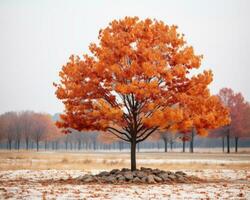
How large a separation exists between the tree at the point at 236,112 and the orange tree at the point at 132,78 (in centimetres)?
5016

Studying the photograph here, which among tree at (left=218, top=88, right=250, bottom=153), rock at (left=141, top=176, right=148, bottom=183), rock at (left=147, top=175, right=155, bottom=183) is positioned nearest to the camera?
rock at (left=147, top=175, right=155, bottom=183)

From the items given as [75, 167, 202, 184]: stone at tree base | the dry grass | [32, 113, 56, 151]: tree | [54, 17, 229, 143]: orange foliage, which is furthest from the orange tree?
[32, 113, 56, 151]: tree

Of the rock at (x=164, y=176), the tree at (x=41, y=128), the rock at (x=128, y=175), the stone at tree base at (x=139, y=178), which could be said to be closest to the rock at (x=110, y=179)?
the stone at tree base at (x=139, y=178)

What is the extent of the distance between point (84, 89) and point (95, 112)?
1.83 m

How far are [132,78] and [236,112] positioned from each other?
2093 inches

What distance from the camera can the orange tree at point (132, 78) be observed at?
22.6m

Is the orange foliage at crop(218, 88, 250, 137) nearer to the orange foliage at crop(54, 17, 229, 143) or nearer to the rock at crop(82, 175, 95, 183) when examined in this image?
the orange foliage at crop(54, 17, 229, 143)

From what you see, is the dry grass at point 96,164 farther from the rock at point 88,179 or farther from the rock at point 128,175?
the rock at point 128,175

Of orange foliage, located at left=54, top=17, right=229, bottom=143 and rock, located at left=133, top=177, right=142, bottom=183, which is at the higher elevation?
orange foliage, located at left=54, top=17, right=229, bottom=143

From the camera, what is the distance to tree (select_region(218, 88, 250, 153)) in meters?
71.9

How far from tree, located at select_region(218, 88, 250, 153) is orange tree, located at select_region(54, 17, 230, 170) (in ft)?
165

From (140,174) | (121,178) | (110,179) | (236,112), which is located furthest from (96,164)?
(236,112)

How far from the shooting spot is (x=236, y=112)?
72375 mm

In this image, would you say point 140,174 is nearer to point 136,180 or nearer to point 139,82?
point 136,180
